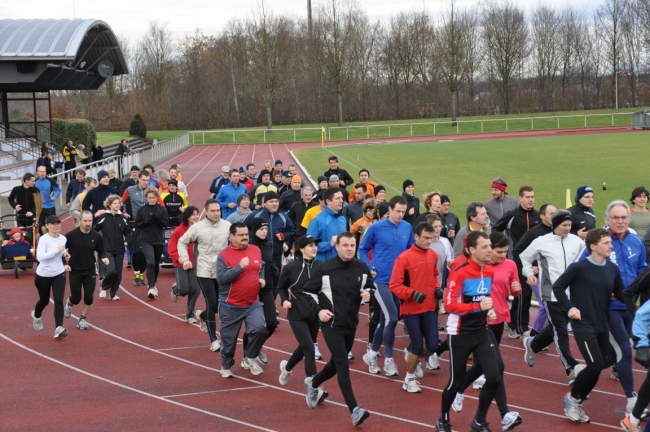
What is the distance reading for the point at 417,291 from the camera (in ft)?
25.8

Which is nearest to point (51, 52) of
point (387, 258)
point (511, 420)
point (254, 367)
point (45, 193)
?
point (45, 193)

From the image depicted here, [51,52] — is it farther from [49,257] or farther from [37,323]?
[49,257]

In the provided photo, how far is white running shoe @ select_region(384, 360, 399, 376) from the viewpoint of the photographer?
350 inches

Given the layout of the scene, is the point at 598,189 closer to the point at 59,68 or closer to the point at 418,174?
the point at 418,174

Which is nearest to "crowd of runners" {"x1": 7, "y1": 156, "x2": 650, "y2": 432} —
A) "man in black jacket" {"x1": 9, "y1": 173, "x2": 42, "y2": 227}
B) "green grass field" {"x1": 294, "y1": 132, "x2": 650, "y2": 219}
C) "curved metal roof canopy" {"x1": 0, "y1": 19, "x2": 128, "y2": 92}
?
"man in black jacket" {"x1": 9, "y1": 173, "x2": 42, "y2": 227}

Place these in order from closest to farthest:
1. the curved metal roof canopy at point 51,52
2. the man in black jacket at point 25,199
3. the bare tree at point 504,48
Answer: the man in black jacket at point 25,199
the curved metal roof canopy at point 51,52
the bare tree at point 504,48

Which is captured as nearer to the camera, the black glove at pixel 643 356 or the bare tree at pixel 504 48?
the black glove at pixel 643 356

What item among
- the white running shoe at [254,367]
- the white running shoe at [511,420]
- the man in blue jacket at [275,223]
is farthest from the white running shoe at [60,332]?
the white running shoe at [511,420]

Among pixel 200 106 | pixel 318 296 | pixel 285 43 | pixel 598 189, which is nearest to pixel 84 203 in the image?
pixel 318 296

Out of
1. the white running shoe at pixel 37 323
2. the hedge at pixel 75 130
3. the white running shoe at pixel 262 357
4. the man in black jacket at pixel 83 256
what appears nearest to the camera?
the white running shoe at pixel 262 357

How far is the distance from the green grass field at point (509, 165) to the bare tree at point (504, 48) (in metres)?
35.5

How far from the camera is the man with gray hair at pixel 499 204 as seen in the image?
1141 cm

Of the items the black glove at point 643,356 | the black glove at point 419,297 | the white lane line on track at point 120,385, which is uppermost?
the black glove at point 419,297

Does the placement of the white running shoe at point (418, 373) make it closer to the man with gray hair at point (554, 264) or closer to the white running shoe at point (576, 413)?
the man with gray hair at point (554, 264)
